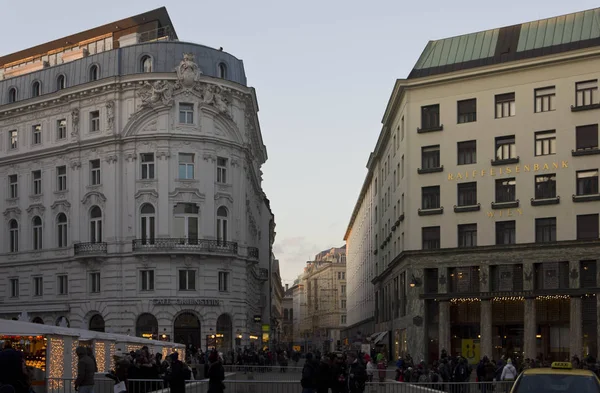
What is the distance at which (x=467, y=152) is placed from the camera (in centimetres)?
5953

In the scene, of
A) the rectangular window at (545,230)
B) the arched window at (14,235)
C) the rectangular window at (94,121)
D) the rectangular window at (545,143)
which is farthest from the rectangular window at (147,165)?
the rectangular window at (545,230)

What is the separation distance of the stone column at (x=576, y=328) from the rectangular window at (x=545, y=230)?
3.94m

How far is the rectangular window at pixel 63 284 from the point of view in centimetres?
7005

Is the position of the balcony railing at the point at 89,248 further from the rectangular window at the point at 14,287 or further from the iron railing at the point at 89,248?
the rectangular window at the point at 14,287

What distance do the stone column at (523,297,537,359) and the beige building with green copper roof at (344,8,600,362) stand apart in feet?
0.20

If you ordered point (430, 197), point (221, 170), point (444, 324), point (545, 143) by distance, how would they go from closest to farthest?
point (545, 143) < point (444, 324) < point (430, 197) < point (221, 170)

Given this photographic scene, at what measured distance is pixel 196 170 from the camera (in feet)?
221

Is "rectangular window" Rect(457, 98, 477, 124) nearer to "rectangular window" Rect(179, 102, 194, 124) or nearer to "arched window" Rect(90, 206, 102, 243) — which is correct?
"rectangular window" Rect(179, 102, 194, 124)

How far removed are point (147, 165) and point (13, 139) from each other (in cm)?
1425

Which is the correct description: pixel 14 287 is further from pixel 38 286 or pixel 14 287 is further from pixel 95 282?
pixel 95 282

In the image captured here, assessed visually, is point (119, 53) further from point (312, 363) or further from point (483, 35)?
point (312, 363)

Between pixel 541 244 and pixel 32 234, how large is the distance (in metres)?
38.8

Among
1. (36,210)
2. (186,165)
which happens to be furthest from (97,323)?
(186,165)

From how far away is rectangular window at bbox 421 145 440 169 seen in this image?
60.8 meters
